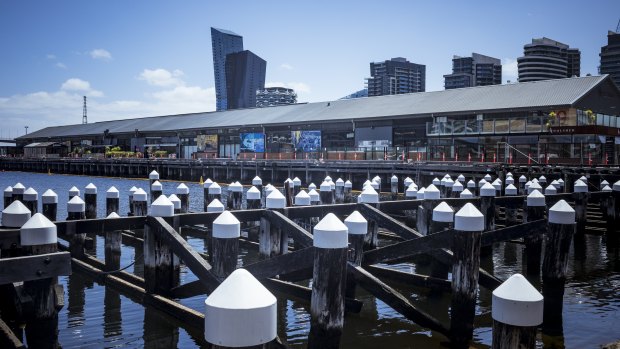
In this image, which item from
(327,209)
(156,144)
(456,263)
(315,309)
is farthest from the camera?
(156,144)

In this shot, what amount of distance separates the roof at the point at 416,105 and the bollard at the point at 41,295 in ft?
147

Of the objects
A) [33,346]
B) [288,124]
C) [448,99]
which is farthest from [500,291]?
[288,124]

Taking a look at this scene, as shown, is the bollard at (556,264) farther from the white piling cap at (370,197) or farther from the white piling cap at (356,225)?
the white piling cap at (370,197)

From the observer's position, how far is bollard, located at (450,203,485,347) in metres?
8.21

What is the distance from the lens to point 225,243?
806cm

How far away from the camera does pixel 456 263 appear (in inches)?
334

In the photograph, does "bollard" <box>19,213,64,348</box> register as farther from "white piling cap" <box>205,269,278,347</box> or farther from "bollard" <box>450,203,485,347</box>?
"bollard" <box>450,203,485,347</box>

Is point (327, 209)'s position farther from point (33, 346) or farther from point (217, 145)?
point (217, 145)

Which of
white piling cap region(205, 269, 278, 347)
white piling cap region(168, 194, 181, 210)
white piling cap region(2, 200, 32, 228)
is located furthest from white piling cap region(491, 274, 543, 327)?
white piling cap region(168, 194, 181, 210)

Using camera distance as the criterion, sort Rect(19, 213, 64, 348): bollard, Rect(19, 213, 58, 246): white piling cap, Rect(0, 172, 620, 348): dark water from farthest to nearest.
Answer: Rect(0, 172, 620, 348): dark water < Rect(19, 213, 58, 246): white piling cap < Rect(19, 213, 64, 348): bollard

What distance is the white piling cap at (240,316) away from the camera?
341cm

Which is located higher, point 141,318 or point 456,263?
point 456,263

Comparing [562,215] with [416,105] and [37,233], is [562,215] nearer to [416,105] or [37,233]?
[37,233]

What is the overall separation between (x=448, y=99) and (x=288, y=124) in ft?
65.4
